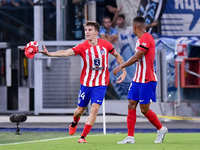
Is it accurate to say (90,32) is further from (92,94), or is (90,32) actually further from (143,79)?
(143,79)

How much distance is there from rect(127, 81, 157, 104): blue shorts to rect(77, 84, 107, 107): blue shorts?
1.90 ft

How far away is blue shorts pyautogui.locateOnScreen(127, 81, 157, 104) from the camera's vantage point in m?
7.21

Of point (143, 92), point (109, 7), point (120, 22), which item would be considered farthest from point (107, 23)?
point (143, 92)

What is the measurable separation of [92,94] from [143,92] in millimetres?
937

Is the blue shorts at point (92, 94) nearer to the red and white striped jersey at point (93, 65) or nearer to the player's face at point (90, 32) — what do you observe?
the red and white striped jersey at point (93, 65)

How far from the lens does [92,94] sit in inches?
305

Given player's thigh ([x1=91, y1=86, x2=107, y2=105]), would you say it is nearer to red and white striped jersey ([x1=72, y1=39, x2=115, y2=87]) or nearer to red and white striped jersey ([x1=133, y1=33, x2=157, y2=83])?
red and white striped jersey ([x1=72, y1=39, x2=115, y2=87])

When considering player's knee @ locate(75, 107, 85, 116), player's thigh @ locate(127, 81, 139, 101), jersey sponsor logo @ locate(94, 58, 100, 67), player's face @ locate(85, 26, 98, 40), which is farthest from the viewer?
player's knee @ locate(75, 107, 85, 116)

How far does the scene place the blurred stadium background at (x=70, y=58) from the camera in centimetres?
1681

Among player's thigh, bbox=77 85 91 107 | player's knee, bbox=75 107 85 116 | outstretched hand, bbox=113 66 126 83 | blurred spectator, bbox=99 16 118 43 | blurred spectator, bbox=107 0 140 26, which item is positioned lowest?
player's knee, bbox=75 107 85 116

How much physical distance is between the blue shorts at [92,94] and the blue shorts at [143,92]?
1.90 feet

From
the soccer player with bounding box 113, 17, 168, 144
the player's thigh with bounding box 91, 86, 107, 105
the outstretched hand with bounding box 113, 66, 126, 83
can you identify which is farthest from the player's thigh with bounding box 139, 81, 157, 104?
the player's thigh with bounding box 91, 86, 107, 105

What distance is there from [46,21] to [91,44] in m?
10.4

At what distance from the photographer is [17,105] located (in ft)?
62.1
